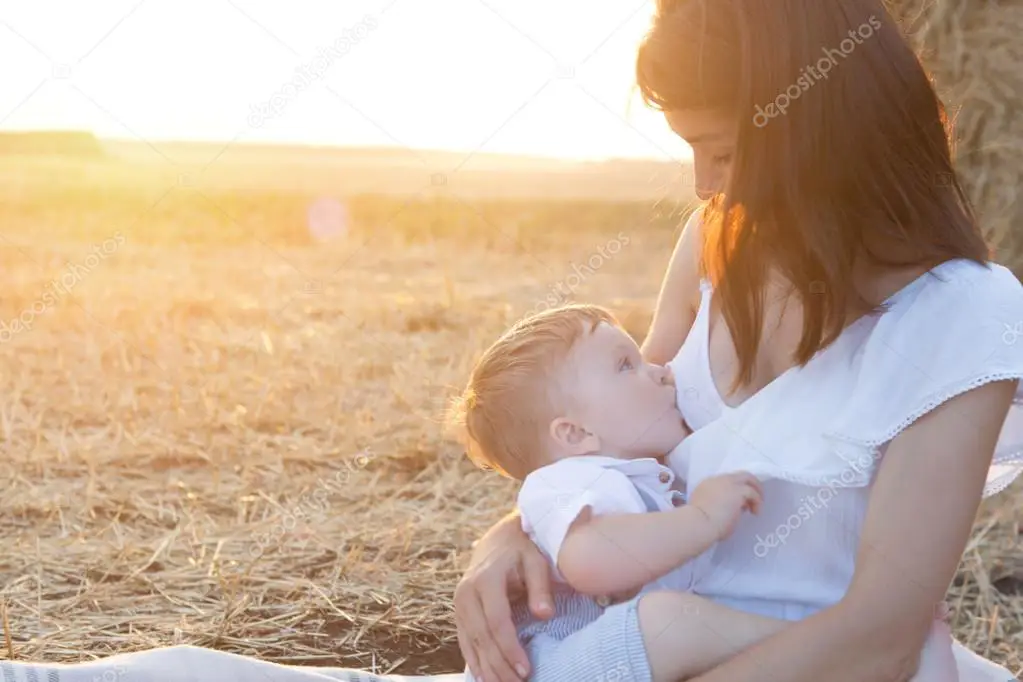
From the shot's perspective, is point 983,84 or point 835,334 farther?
point 983,84

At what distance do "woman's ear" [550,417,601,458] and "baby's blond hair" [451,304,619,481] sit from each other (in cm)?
2

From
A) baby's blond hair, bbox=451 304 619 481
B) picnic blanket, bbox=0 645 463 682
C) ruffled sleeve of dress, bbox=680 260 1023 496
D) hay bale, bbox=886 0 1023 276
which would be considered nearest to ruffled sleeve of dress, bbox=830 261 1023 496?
ruffled sleeve of dress, bbox=680 260 1023 496

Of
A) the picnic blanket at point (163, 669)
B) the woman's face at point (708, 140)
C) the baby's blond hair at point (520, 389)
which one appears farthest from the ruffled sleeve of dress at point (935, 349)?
the picnic blanket at point (163, 669)

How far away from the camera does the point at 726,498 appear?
4.11 feet

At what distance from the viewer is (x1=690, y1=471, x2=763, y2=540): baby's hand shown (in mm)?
1242

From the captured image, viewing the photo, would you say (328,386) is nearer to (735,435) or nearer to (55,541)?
(55,541)

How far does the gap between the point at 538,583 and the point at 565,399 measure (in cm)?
23

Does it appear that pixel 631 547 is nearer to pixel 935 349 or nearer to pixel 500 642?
pixel 500 642

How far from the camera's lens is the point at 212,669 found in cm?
147

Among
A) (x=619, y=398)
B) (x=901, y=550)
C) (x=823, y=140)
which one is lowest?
(x=901, y=550)

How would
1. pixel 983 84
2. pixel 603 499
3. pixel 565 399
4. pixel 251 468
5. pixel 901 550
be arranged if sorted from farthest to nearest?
pixel 251 468 < pixel 983 84 < pixel 565 399 < pixel 603 499 < pixel 901 550

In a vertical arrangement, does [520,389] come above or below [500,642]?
above

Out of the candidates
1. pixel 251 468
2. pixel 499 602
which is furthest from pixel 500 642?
pixel 251 468

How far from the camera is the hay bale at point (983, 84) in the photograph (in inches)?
105
